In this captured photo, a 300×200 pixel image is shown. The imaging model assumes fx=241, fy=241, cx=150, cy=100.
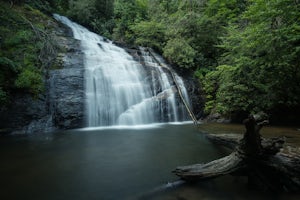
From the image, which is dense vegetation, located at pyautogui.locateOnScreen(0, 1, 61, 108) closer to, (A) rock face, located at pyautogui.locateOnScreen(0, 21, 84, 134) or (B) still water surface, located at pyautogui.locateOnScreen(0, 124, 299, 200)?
(A) rock face, located at pyautogui.locateOnScreen(0, 21, 84, 134)

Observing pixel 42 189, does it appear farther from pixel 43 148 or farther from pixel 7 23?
pixel 7 23

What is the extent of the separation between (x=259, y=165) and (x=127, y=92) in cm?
910

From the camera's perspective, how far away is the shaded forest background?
324 inches

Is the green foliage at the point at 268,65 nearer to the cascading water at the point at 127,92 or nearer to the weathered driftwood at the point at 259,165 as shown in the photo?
the cascading water at the point at 127,92

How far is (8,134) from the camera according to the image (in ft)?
29.0

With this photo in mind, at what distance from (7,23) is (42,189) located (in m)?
11.5

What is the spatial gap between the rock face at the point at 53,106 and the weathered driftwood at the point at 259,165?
7.59m

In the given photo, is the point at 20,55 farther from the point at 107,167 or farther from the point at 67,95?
the point at 107,167

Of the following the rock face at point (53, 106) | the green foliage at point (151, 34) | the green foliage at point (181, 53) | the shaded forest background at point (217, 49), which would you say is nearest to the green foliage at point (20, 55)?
the shaded forest background at point (217, 49)

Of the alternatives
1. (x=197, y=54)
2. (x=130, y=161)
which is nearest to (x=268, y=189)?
(x=130, y=161)

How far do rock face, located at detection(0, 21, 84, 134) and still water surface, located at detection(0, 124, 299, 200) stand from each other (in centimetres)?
102

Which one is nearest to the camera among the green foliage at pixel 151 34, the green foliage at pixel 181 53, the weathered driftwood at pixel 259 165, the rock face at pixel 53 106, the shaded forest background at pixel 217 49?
the weathered driftwood at pixel 259 165

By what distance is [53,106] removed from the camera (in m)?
10.2

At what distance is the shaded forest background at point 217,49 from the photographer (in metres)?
8.23
